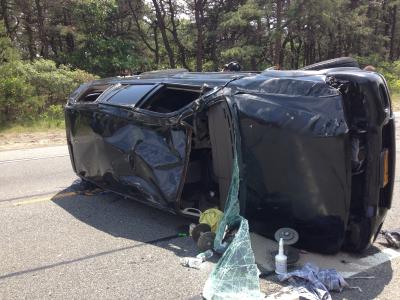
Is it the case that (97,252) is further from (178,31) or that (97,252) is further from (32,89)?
(178,31)

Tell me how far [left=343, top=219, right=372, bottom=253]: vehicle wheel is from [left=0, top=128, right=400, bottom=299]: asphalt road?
0.72 ft

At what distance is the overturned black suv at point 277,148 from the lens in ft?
12.1

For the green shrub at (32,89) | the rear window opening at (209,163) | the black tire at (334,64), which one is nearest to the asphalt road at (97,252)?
the rear window opening at (209,163)

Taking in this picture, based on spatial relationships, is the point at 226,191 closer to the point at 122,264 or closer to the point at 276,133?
the point at 276,133

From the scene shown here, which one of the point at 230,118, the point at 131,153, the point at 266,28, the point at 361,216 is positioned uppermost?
the point at 266,28

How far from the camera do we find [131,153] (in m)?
4.92

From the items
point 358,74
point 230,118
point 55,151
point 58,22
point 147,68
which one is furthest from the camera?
point 147,68

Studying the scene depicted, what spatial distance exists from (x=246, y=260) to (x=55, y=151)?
24.8 feet

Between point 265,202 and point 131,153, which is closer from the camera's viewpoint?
point 265,202

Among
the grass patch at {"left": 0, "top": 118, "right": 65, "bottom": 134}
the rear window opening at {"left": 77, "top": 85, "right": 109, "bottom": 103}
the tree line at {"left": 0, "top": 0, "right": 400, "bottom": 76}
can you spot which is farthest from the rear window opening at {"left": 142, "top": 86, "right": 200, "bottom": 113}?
the tree line at {"left": 0, "top": 0, "right": 400, "bottom": 76}

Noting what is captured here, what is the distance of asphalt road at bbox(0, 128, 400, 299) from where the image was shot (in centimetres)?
349

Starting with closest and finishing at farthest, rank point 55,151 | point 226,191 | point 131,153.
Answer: point 226,191 < point 131,153 < point 55,151

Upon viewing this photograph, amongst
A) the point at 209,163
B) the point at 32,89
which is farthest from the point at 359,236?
the point at 32,89

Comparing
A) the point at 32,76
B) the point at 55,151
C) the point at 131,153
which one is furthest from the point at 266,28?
the point at 131,153
